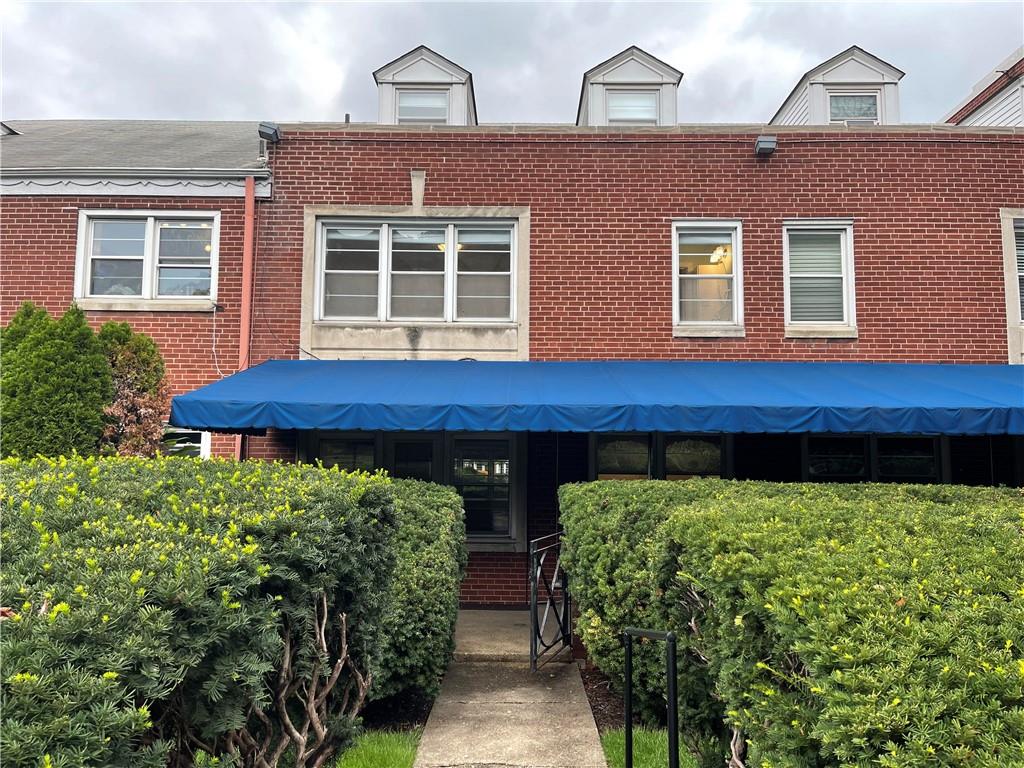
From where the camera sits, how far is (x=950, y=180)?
34.9 feet

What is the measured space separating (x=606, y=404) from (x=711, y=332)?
127 inches

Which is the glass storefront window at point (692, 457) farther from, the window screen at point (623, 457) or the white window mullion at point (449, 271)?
the white window mullion at point (449, 271)

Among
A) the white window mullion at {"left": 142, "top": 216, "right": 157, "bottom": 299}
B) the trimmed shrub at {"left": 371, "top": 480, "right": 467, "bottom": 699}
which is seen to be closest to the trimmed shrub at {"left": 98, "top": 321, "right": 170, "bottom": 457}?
the white window mullion at {"left": 142, "top": 216, "right": 157, "bottom": 299}

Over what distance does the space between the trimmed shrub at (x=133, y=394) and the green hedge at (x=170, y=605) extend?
5.82 meters

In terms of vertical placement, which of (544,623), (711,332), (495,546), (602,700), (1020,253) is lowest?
(602,700)

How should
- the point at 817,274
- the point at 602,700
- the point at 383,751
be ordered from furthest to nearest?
the point at 817,274 < the point at 602,700 < the point at 383,751

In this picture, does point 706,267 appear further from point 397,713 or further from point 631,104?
point 397,713

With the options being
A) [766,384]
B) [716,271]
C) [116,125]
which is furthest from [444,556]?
[116,125]

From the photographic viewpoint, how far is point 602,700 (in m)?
6.02

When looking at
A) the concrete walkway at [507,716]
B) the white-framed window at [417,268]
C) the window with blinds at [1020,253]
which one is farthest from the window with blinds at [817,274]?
the concrete walkway at [507,716]

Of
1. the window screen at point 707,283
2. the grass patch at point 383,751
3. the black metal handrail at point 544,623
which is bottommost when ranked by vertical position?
the grass patch at point 383,751

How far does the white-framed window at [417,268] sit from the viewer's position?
1082cm

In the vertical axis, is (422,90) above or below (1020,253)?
above

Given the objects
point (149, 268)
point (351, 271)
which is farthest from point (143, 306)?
point (351, 271)
